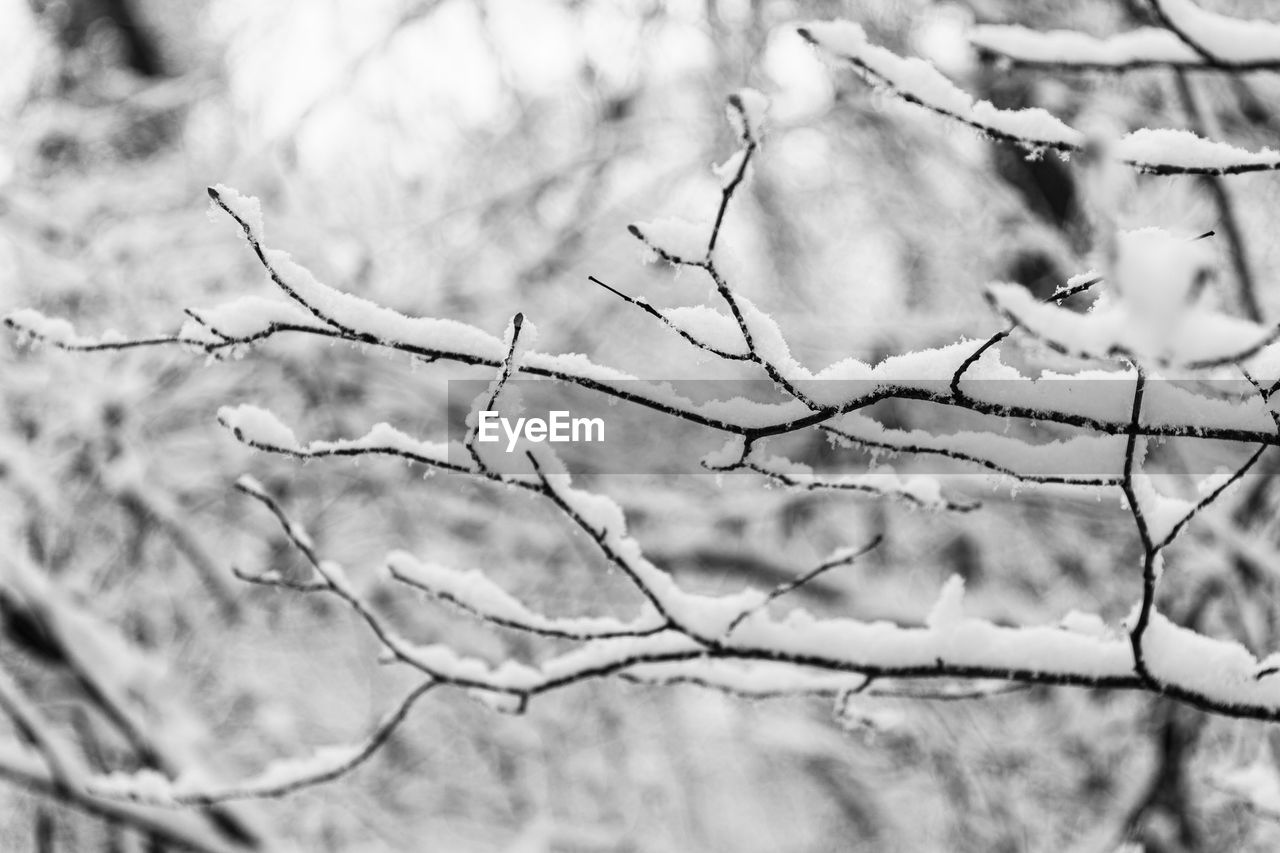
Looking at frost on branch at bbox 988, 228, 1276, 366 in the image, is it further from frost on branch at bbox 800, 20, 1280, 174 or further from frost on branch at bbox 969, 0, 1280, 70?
frost on branch at bbox 969, 0, 1280, 70

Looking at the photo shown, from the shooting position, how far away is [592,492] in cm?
137

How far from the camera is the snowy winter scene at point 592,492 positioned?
1045mm

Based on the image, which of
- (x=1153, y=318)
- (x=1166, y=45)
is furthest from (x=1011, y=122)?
(x=1153, y=318)

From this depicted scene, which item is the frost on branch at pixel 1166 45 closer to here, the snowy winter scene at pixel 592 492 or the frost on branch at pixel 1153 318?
the snowy winter scene at pixel 592 492

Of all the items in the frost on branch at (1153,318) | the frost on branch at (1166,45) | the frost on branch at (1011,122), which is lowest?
the frost on branch at (1153,318)

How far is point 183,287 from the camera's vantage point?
10.5 feet

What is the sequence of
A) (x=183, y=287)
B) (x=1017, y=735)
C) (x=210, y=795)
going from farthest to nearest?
(x=1017, y=735), (x=183, y=287), (x=210, y=795)

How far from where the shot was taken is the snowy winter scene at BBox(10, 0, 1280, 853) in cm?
104

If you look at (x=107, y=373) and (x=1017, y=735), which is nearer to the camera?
(x=107, y=373)

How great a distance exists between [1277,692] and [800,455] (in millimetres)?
2724

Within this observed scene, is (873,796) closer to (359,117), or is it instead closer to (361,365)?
(361,365)

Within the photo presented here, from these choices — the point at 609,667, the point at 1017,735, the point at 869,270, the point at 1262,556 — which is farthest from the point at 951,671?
the point at 869,270

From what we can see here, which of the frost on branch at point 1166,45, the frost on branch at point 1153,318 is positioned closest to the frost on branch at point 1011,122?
the frost on branch at point 1166,45

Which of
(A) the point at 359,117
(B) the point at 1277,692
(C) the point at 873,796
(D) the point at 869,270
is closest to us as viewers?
(B) the point at 1277,692
